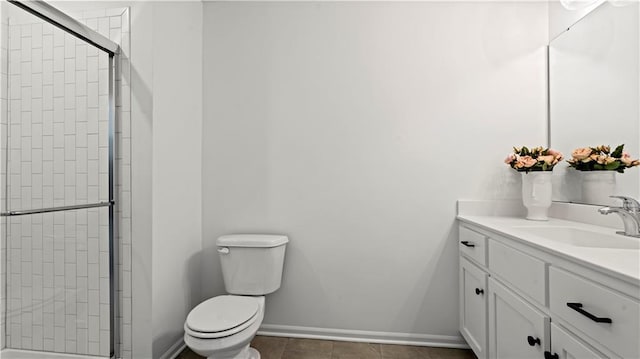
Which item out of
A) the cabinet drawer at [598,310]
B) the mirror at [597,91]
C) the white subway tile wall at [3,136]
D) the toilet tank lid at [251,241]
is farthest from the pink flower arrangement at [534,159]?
the white subway tile wall at [3,136]

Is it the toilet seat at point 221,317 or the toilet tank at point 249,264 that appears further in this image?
the toilet tank at point 249,264

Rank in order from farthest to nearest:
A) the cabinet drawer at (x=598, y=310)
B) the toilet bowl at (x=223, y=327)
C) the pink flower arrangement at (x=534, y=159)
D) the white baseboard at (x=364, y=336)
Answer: the white baseboard at (x=364, y=336)
the pink flower arrangement at (x=534, y=159)
the toilet bowl at (x=223, y=327)
the cabinet drawer at (x=598, y=310)

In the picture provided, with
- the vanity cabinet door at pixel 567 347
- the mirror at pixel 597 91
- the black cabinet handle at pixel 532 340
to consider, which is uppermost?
the mirror at pixel 597 91

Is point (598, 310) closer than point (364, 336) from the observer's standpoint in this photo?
Yes

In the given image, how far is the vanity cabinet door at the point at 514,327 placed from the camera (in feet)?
3.90

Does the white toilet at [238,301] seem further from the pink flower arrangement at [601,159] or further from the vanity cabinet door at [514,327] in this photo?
the pink flower arrangement at [601,159]

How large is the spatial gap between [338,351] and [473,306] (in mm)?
797

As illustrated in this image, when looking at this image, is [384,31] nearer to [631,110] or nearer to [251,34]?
[251,34]

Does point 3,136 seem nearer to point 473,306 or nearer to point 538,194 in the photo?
point 473,306

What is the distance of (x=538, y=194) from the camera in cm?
183

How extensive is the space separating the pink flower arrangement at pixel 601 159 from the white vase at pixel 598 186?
41 millimetres

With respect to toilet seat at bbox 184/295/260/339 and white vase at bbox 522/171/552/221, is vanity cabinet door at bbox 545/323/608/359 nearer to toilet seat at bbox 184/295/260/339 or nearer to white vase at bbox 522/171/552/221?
white vase at bbox 522/171/552/221

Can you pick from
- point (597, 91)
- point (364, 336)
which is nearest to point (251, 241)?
point (364, 336)

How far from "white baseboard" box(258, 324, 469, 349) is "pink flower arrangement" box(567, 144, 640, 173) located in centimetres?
117
